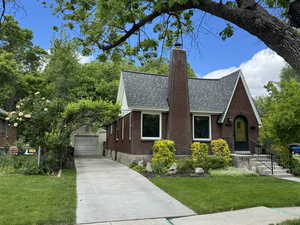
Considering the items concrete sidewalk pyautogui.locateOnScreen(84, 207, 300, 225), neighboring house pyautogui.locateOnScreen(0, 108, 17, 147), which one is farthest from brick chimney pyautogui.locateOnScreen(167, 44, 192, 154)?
neighboring house pyautogui.locateOnScreen(0, 108, 17, 147)

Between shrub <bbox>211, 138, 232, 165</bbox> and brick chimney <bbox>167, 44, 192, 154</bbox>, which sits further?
shrub <bbox>211, 138, 232, 165</bbox>

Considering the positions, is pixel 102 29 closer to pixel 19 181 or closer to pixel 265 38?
pixel 265 38

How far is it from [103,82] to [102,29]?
19.1 m

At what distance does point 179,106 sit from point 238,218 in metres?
9.19

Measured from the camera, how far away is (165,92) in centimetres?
1530

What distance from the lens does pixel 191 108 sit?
14750 mm

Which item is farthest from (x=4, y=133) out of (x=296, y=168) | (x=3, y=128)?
(x=296, y=168)

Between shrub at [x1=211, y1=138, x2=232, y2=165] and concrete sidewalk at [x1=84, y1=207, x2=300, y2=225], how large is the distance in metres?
8.20

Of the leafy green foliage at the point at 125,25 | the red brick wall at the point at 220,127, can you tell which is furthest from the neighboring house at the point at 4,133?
the leafy green foliage at the point at 125,25

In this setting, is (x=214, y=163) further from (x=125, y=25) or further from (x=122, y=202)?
(x=125, y=25)

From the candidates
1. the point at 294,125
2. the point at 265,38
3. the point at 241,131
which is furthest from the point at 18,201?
the point at 241,131

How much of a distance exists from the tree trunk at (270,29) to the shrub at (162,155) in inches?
341

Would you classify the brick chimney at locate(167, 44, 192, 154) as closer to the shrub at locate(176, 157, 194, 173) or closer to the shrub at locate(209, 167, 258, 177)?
the shrub at locate(176, 157, 194, 173)

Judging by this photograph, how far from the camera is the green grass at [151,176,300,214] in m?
6.23
